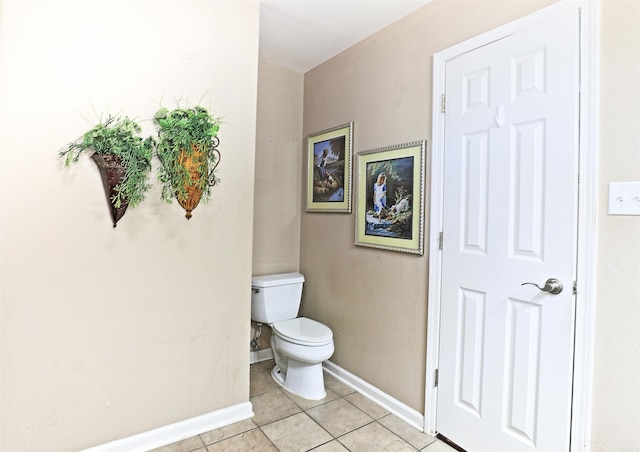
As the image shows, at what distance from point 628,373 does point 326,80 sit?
7.92 feet

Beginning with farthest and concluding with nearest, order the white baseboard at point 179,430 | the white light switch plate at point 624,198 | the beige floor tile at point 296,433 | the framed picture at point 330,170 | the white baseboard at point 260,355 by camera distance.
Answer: the white baseboard at point 260,355 < the framed picture at point 330,170 < the beige floor tile at point 296,433 < the white baseboard at point 179,430 < the white light switch plate at point 624,198

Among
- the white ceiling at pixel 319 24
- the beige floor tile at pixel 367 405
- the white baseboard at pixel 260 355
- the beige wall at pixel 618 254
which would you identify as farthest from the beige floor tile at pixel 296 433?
the white ceiling at pixel 319 24

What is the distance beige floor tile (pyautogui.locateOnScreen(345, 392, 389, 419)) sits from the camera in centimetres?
205

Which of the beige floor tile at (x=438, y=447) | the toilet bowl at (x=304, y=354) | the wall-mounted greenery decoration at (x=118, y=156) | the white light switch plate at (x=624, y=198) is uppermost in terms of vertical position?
the wall-mounted greenery decoration at (x=118, y=156)

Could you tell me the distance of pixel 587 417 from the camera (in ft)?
4.34

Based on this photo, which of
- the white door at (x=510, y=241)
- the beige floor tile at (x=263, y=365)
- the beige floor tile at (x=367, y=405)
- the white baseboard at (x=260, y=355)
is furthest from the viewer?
the white baseboard at (x=260, y=355)

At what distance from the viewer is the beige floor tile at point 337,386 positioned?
2.30 meters

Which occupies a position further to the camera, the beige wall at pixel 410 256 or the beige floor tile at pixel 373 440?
the beige floor tile at pixel 373 440

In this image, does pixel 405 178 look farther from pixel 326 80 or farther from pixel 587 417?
pixel 587 417

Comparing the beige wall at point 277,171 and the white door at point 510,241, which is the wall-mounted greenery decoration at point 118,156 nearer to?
the beige wall at point 277,171

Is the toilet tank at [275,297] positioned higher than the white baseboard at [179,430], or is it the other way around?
the toilet tank at [275,297]

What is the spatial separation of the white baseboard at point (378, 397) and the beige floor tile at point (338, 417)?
0.50 ft

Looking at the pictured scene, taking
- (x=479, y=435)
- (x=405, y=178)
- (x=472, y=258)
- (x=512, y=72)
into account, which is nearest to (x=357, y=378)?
(x=479, y=435)

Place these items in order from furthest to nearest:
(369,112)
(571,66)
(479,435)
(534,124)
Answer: (369,112), (479,435), (534,124), (571,66)
